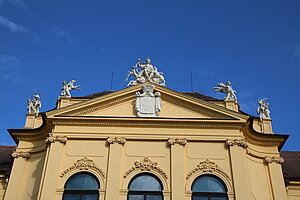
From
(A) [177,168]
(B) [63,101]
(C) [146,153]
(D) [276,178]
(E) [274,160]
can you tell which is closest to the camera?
(A) [177,168]

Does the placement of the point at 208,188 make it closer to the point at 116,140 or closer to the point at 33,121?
the point at 116,140

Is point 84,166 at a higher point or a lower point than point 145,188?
higher

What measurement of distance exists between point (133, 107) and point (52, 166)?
4.93 m

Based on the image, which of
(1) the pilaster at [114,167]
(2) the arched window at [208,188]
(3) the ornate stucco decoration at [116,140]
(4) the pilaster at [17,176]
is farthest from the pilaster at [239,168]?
(4) the pilaster at [17,176]

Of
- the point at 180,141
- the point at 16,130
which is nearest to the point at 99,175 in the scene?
the point at 180,141

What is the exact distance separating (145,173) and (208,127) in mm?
3865

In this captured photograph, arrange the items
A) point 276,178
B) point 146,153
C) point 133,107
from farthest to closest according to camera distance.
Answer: point 133,107 → point 276,178 → point 146,153

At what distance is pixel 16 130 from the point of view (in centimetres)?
2047

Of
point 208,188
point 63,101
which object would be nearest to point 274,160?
point 208,188

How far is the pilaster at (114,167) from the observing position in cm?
1733

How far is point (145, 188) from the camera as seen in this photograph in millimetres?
17719

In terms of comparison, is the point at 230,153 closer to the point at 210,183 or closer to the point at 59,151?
the point at 210,183

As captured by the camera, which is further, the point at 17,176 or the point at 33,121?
the point at 33,121

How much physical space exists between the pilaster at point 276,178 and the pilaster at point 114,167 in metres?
7.39
